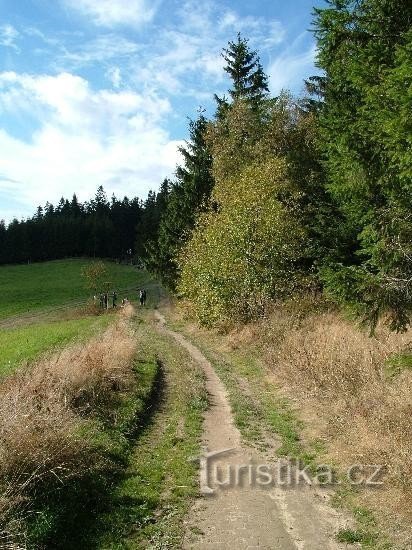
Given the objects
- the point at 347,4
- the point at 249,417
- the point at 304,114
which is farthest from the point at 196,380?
the point at 304,114

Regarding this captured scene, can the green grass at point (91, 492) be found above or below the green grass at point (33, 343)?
above

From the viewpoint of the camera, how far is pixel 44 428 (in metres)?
8.41

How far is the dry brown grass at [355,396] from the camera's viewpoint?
777 centimetres

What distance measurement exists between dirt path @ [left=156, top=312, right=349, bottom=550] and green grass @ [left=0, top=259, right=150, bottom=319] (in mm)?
44836

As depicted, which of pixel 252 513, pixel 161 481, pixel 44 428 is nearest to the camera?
pixel 252 513

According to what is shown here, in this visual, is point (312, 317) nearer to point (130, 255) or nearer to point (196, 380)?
point (196, 380)

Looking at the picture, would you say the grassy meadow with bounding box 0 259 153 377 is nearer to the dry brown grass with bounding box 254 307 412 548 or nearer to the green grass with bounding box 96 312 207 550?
the green grass with bounding box 96 312 207 550

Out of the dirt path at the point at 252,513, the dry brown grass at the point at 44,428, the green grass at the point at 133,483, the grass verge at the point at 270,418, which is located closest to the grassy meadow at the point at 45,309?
the dry brown grass at the point at 44,428

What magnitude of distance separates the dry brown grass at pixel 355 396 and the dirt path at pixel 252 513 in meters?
0.97

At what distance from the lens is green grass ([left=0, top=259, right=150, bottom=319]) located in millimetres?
57344

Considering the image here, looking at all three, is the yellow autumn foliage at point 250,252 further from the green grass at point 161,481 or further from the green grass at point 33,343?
the green grass at point 161,481

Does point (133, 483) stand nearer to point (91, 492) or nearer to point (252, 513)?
point (91, 492)

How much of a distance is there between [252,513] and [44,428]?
3.84 meters

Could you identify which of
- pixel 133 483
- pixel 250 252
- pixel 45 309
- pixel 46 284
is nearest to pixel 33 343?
pixel 250 252
